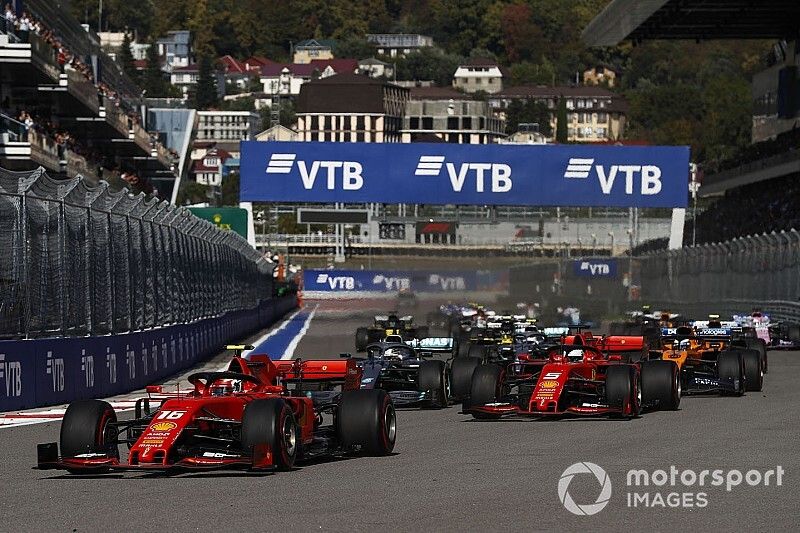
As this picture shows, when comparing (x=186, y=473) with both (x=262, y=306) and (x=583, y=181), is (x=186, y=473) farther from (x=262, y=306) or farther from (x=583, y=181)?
(x=583, y=181)

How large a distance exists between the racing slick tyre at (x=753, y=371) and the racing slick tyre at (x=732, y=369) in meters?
0.60

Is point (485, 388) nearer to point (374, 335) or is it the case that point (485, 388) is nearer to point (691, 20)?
point (374, 335)

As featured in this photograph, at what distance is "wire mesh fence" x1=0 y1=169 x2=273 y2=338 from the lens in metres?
19.5

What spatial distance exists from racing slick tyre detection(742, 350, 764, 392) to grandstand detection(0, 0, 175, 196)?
23.0 meters

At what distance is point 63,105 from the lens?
5428cm

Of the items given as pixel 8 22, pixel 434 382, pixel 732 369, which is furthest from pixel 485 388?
pixel 8 22

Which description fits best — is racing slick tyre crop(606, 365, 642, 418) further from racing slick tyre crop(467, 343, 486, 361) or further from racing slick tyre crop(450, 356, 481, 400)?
racing slick tyre crop(467, 343, 486, 361)

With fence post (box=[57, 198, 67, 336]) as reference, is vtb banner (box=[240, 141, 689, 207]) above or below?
Result: above

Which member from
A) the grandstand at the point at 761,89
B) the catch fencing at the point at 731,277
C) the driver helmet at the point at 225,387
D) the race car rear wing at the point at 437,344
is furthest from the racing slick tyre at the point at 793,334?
the driver helmet at the point at 225,387

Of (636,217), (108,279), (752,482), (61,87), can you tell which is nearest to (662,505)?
(752,482)

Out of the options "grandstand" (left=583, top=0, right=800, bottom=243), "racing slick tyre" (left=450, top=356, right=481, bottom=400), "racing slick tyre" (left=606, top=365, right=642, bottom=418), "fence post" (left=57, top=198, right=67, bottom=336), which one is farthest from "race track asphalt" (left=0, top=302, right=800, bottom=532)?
"grandstand" (left=583, top=0, right=800, bottom=243)

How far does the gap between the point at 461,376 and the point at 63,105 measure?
35458 mm

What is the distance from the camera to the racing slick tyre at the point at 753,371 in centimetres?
2286

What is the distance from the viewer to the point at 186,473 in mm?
12766
